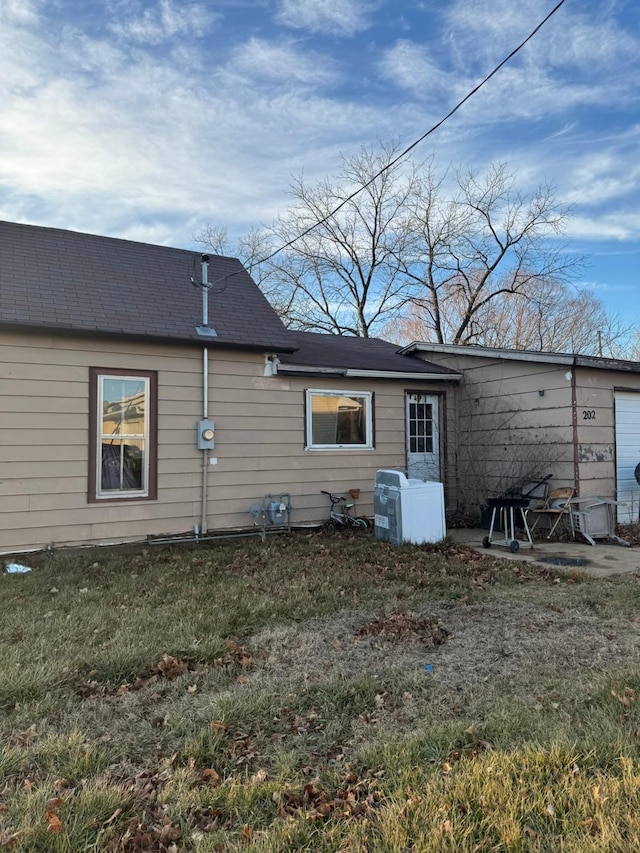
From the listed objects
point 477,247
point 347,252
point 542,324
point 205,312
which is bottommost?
point 205,312

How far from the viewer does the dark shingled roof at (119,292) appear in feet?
22.1

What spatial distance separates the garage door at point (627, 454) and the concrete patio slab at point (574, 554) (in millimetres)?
1240

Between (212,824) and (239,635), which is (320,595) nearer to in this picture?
(239,635)

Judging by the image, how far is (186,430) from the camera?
740 cm

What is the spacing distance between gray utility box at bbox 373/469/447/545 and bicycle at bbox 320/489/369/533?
0.98 metres

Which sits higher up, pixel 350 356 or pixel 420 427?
pixel 350 356

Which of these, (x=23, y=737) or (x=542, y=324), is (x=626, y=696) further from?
(x=542, y=324)

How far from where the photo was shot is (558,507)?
26.1 ft

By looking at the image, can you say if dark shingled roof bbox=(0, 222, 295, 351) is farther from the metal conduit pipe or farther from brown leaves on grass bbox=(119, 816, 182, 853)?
brown leaves on grass bbox=(119, 816, 182, 853)

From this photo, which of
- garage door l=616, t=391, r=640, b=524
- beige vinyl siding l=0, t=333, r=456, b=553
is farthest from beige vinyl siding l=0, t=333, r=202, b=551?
garage door l=616, t=391, r=640, b=524

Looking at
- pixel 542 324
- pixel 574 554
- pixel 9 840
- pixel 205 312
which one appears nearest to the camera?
pixel 9 840

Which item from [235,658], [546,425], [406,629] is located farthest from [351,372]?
[235,658]

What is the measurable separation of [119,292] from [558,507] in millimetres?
7092

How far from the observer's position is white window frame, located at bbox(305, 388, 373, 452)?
844 centimetres
